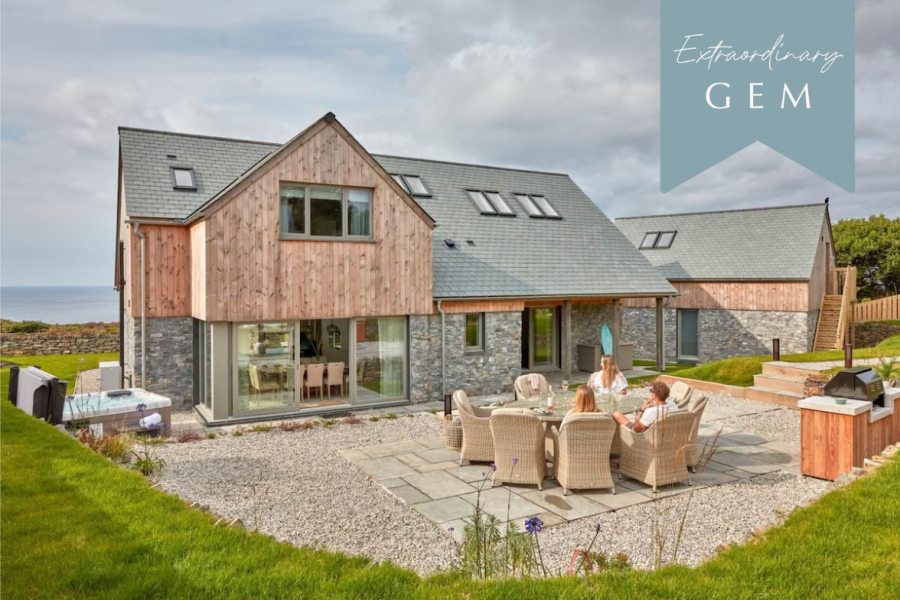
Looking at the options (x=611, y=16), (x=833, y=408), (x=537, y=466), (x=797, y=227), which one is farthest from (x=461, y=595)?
(x=797, y=227)

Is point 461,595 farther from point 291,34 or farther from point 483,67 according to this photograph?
point 483,67

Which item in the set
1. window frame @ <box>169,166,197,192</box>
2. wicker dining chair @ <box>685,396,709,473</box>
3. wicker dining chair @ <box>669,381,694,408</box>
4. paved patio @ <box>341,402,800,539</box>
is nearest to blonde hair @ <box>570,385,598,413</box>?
paved patio @ <box>341,402,800,539</box>

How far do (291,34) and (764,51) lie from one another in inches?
372

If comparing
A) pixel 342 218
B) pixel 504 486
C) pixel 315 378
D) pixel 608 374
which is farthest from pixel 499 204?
pixel 504 486

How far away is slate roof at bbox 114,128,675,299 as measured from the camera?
13484 mm

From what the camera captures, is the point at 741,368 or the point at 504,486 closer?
the point at 504,486

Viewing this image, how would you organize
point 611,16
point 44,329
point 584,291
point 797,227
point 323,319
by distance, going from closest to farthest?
point 611,16 < point 323,319 < point 584,291 < point 797,227 < point 44,329

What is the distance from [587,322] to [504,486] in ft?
40.1

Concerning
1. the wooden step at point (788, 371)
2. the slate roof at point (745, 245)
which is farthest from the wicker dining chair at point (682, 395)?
the slate roof at point (745, 245)

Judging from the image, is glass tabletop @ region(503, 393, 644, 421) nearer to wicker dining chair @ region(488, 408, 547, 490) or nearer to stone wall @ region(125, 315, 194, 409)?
wicker dining chair @ region(488, 408, 547, 490)

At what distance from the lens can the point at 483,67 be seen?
13.4 meters

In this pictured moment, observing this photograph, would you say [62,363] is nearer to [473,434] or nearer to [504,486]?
[473,434]

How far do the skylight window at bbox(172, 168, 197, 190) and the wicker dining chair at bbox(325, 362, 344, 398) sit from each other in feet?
18.1

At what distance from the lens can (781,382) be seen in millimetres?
13227
